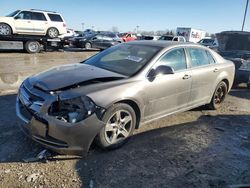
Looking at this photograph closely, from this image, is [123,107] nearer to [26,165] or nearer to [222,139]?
[26,165]

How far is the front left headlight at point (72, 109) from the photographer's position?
11.8 feet

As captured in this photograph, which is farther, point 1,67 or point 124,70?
point 1,67

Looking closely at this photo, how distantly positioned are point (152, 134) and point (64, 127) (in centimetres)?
185

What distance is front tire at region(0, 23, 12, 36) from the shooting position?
Answer: 16547mm

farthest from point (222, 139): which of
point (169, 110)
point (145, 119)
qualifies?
point (145, 119)

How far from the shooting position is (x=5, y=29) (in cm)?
1666

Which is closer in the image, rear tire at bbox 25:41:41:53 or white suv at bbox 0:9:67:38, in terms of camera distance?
white suv at bbox 0:9:67:38

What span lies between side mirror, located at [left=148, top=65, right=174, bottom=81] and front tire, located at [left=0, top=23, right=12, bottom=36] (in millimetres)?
14599

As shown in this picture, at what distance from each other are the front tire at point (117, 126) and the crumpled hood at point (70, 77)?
1.63 feet

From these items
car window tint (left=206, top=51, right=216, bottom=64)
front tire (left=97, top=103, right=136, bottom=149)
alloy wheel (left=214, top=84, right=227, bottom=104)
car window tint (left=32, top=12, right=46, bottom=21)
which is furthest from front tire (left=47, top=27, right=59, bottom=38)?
front tire (left=97, top=103, right=136, bottom=149)

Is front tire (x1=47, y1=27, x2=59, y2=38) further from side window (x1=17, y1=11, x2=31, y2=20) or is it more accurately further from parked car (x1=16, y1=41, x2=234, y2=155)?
parked car (x1=16, y1=41, x2=234, y2=155)

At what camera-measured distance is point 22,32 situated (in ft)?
56.8

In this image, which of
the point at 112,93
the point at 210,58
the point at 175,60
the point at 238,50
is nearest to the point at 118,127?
the point at 112,93

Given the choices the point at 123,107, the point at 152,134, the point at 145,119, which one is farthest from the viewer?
the point at 152,134
